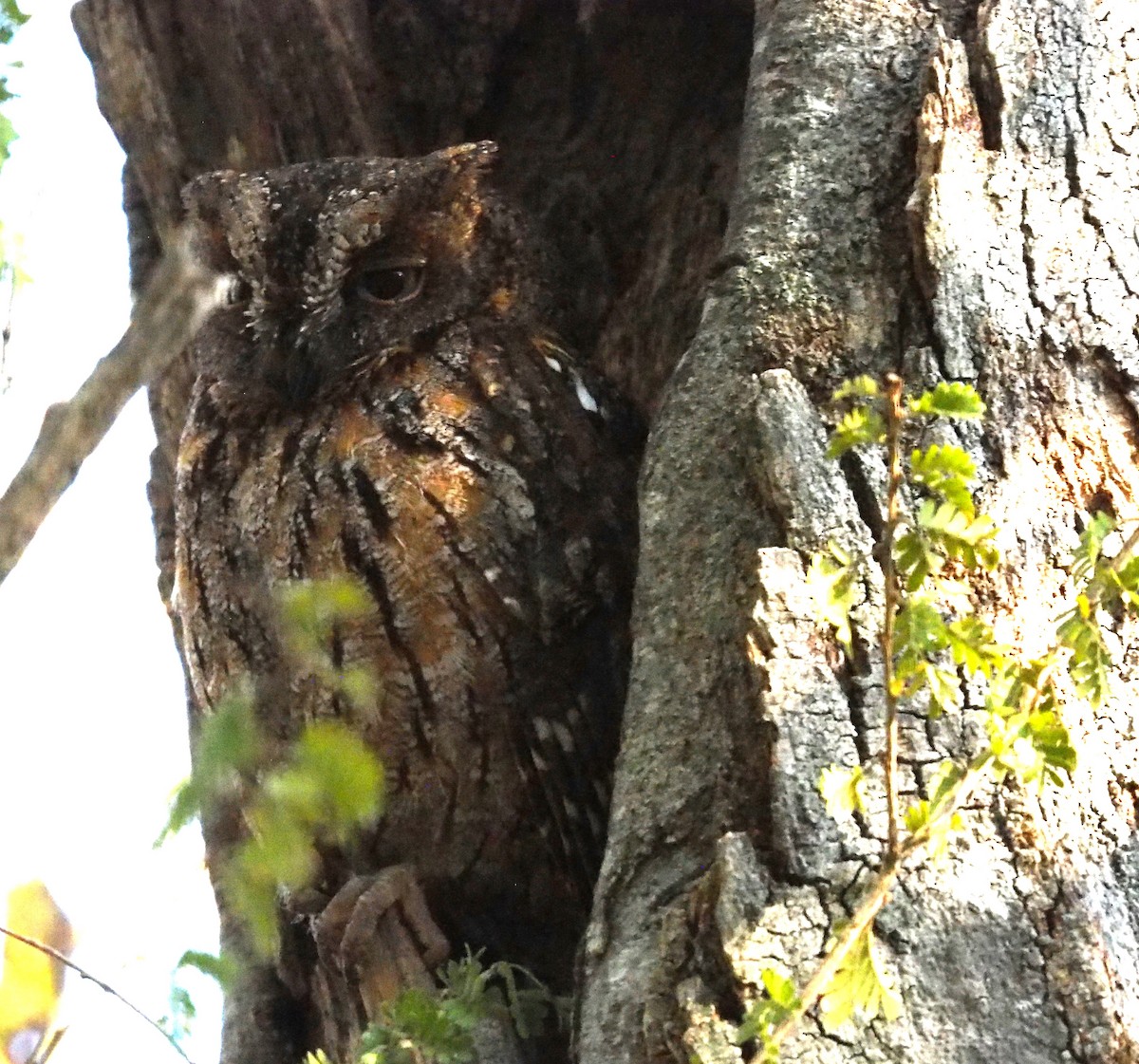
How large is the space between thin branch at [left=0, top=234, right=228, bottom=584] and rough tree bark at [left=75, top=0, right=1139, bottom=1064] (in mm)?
564

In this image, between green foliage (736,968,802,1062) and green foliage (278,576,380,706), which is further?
green foliage (278,576,380,706)

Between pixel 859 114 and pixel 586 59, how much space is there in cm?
104

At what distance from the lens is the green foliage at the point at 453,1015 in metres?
1.54

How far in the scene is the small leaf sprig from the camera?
3.42 ft

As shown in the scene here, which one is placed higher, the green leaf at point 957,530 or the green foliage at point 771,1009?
the green leaf at point 957,530

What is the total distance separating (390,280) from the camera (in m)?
2.21

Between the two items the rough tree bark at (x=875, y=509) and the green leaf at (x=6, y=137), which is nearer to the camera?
the rough tree bark at (x=875, y=509)

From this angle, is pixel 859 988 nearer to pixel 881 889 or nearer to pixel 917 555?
pixel 881 889

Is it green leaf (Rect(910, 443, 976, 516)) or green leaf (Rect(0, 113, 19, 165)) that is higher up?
green leaf (Rect(0, 113, 19, 165))

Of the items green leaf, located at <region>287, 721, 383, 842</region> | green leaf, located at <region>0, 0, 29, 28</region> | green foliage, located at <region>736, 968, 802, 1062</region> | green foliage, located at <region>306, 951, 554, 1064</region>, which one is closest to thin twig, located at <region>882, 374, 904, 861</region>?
green foliage, located at <region>736, 968, 802, 1062</region>

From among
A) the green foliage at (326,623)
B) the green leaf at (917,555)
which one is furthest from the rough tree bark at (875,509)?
the green foliage at (326,623)

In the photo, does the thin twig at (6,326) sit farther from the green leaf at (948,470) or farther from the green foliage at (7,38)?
the green leaf at (948,470)

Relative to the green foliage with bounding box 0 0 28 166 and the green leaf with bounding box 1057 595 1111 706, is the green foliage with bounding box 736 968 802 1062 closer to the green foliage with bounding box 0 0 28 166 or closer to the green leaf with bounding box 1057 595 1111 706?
the green leaf with bounding box 1057 595 1111 706

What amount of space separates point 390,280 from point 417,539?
47 centimetres
